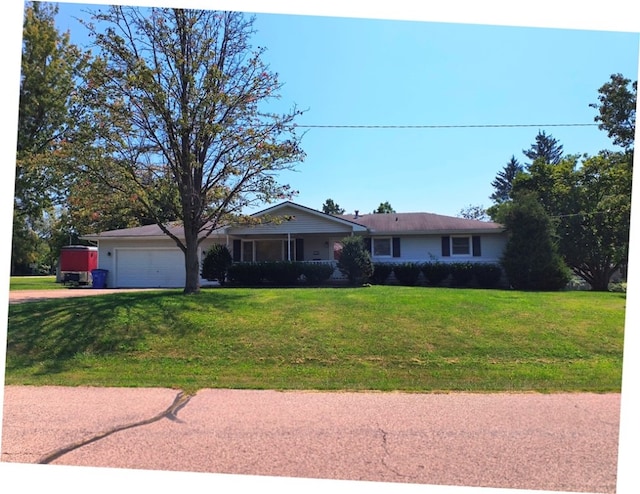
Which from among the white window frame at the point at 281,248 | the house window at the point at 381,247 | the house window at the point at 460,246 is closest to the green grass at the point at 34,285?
the white window frame at the point at 281,248

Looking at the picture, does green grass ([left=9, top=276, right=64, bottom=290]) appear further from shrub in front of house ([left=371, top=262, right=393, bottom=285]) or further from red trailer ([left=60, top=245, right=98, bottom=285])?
shrub in front of house ([left=371, top=262, right=393, bottom=285])

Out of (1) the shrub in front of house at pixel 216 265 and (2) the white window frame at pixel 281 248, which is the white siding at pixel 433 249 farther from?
(1) the shrub in front of house at pixel 216 265

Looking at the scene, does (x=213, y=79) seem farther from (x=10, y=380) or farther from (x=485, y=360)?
(x=485, y=360)

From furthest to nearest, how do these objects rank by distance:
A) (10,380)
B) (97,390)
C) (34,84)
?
(34,84) < (10,380) < (97,390)

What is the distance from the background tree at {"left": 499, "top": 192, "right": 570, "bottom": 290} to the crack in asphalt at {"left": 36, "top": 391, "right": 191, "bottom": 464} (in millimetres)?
17205

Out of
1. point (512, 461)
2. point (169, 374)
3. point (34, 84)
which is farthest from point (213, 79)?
point (34, 84)

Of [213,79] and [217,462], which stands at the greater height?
[213,79]

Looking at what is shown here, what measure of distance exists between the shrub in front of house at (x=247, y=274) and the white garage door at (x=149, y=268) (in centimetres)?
370

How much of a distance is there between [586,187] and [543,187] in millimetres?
2437

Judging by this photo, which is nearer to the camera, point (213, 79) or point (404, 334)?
point (404, 334)

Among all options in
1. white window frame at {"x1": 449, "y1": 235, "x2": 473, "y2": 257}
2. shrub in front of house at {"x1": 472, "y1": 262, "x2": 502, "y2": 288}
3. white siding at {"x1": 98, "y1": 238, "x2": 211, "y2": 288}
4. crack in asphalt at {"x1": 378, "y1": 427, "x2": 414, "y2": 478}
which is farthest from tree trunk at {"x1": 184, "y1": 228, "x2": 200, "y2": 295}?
white window frame at {"x1": 449, "y1": 235, "x2": 473, "y2": 257}

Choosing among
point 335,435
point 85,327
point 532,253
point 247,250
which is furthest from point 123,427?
point 247,250

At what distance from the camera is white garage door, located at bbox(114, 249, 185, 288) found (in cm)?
2269

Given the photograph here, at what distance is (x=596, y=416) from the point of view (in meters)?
4.94
